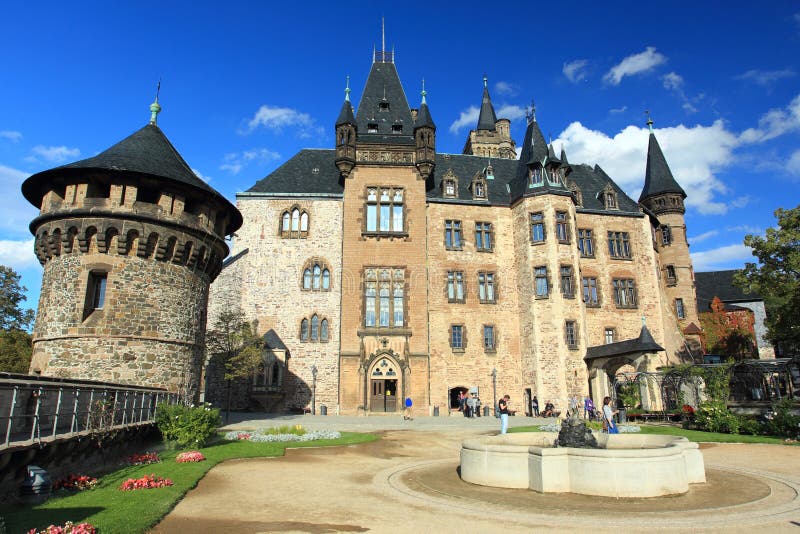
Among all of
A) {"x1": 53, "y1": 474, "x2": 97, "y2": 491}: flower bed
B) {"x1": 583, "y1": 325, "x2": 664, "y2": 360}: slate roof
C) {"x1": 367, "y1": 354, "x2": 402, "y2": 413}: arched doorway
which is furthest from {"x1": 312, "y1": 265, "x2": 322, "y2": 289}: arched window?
{"x1": 53, "y1": 474, "x2": 97, "y2": 491}: flower bed

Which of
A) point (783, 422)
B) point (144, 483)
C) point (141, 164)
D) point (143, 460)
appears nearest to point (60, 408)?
point (144, 483)

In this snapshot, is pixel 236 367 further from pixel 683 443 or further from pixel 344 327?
pixel 683 443

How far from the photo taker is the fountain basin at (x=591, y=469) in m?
9.34

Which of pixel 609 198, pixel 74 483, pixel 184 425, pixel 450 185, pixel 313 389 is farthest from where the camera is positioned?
pixel 609 198

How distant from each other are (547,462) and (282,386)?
23401mm

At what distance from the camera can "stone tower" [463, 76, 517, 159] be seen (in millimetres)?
59844

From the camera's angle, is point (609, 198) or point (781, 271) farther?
point (609, 198)

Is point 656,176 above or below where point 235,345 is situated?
above

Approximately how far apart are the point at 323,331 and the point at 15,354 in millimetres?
21645

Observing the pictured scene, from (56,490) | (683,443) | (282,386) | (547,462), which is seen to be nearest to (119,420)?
(56,490)

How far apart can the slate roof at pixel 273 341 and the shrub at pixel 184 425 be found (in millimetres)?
14331

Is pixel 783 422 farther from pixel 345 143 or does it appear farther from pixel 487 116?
pixel 487 116

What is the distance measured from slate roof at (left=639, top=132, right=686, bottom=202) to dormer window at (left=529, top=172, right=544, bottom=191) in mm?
12437

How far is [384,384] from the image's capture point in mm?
31062
